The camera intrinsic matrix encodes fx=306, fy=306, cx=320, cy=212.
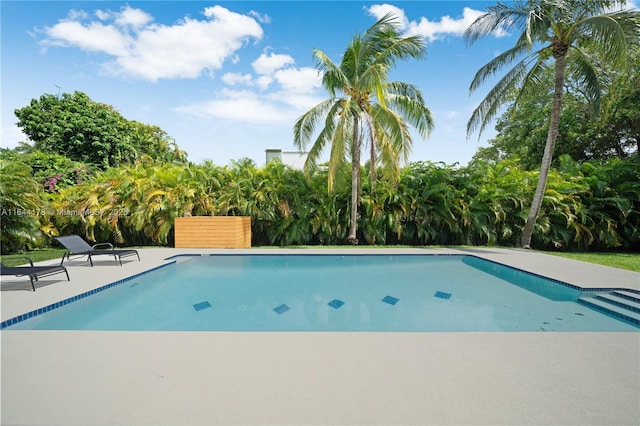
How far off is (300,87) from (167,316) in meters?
10.3

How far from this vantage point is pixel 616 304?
4547 mm

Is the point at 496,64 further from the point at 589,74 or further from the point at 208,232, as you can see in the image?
the point at 208,232

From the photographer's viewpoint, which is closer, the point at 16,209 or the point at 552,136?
the point at 16,209

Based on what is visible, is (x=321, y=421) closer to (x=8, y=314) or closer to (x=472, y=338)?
(x=472, y=338)

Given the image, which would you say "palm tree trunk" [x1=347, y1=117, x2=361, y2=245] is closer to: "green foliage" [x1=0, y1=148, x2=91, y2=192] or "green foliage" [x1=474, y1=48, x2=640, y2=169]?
"green foliage" [x1=474, y1=48, x2=640, y2=169]

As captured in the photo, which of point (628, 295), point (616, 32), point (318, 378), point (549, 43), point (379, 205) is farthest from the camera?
point (379, 205)

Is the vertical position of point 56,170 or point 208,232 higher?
point 56,170

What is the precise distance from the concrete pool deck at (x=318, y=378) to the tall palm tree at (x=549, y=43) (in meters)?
8.38

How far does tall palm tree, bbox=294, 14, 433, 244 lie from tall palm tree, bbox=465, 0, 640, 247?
2256 mm

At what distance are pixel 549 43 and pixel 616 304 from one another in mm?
9010

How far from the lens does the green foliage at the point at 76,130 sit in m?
19.1

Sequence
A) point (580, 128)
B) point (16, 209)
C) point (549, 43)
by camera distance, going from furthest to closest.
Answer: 1. point (580, 128)
2. point (549, 43)
3. point (16, 209)

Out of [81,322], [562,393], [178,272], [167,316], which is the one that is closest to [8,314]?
[81,322]

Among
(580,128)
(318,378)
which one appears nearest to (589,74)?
(580,128)
